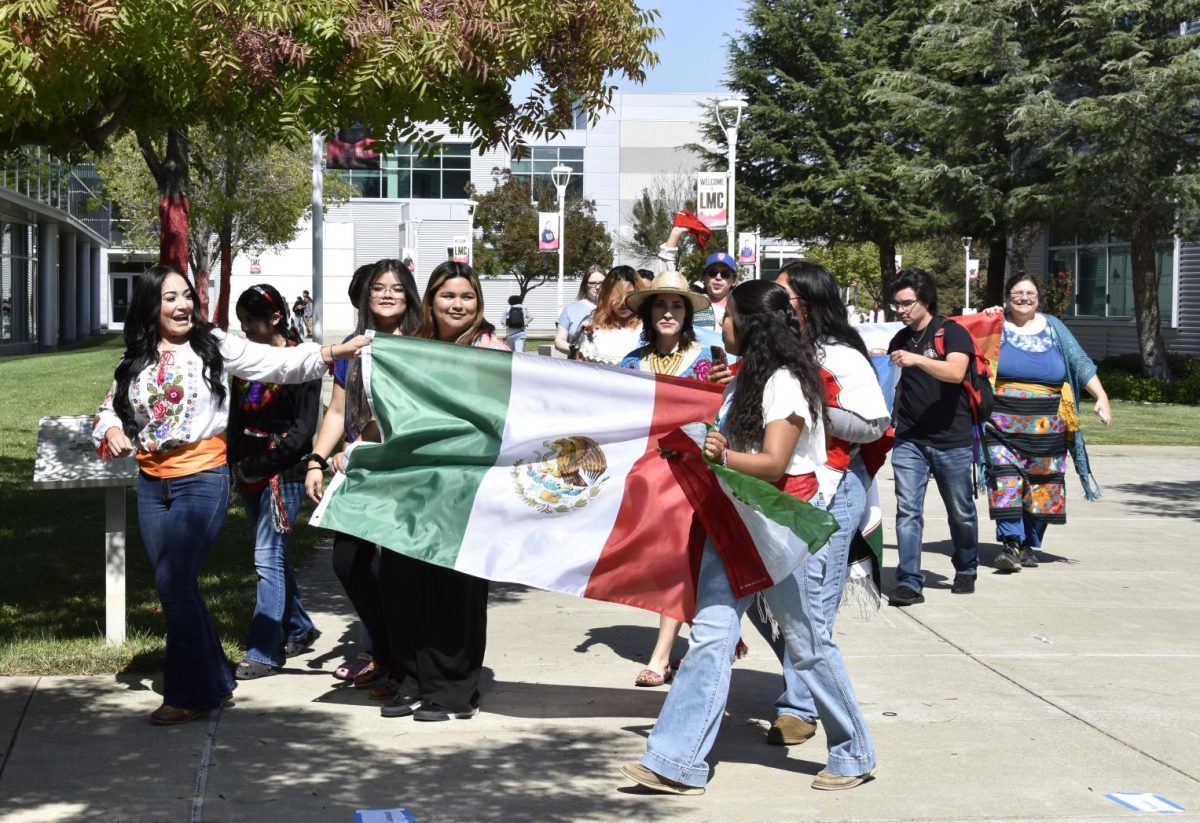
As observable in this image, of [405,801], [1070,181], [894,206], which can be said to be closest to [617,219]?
[894,206]

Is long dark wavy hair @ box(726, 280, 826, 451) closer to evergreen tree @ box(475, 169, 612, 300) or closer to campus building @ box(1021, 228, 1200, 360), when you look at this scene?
campus building @ box(1021, 228, 1200, 360)

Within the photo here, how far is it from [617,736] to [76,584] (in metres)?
4.48

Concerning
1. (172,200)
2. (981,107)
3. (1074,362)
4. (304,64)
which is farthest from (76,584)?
(981,107)

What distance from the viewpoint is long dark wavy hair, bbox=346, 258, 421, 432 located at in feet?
21.7

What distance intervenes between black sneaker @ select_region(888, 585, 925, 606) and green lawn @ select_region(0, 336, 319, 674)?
3.67m

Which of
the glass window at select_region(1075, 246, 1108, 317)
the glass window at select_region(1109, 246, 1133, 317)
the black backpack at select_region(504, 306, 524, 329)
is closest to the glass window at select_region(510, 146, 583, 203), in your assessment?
the glass window at select_region(1075, 246, 1108, 317)

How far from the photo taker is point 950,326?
9.04m

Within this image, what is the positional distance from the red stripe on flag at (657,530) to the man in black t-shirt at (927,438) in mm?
3203

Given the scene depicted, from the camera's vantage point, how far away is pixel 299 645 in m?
7.48

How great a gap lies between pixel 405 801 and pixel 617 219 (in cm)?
8168

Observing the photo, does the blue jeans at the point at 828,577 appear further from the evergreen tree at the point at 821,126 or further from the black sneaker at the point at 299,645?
the evergreen tree at the point at 821,126

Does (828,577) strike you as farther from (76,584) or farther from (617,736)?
(76,584)

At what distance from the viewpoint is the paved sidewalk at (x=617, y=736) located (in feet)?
16.9

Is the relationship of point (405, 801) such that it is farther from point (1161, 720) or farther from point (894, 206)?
point (894, 206)
